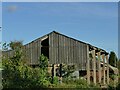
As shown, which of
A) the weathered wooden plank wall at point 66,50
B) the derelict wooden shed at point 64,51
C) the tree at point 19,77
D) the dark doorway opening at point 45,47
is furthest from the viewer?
the dark doorway opening at point 45,47

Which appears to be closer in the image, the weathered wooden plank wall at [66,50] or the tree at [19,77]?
the tree at [19,77]

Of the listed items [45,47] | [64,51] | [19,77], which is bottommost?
[19,77]

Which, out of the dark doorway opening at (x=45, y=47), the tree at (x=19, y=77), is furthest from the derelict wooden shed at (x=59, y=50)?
the tree at (x=19, y=77)

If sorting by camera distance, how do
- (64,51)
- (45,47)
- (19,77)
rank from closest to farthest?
(19,77) → (64,51) → (45,47)

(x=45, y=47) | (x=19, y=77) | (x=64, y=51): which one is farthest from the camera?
(x=45, y=47)

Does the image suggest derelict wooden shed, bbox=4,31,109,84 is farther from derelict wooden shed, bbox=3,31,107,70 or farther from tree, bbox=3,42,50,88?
tree, bbox=3,42,50,88

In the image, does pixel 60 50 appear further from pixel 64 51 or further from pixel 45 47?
pixel 45 47

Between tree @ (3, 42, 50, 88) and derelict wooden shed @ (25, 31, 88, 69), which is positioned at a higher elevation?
derelict wooden shed @ (25, 31, 88, 69)

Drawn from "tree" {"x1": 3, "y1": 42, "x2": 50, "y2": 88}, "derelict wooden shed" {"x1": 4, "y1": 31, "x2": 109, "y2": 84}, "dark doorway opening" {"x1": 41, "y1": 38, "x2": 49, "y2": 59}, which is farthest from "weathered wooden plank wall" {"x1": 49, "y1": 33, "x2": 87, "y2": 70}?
"tree" {"x1": 3, "y1": 42, "x2": 50, "y2": 88}

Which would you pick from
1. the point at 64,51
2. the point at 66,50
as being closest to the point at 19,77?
the point at 64,51

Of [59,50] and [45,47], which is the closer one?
[59,50]

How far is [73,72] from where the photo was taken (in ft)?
92.1

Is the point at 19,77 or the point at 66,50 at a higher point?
the point at 66,50

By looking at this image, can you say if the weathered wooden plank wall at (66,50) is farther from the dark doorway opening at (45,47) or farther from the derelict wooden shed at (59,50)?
the dark doorway opening at (45,47)
